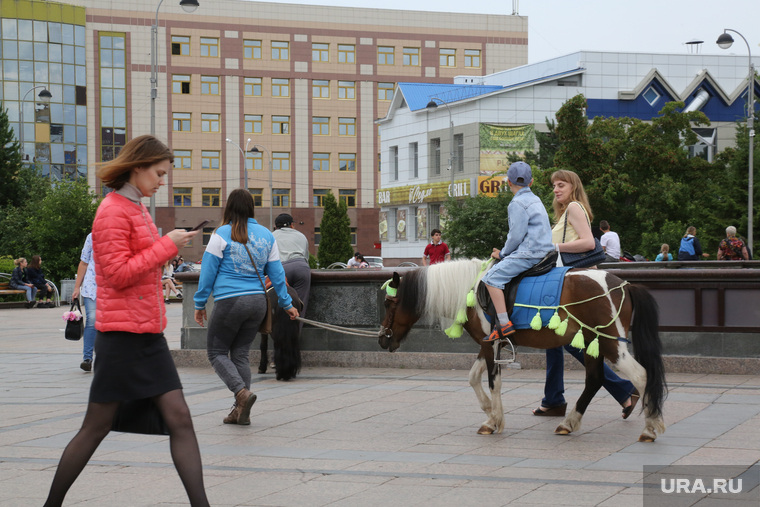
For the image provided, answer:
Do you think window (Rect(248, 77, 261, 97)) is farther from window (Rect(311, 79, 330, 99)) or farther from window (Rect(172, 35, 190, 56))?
window (Rect(172, 35, 190, 56))

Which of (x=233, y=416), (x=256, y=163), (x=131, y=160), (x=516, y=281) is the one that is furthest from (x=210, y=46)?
(x=131, y=160)

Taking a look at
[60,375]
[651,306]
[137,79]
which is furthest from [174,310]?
[137,79]

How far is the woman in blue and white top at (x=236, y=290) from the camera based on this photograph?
8422mm

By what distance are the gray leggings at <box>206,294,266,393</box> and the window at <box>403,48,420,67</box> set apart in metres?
75.1

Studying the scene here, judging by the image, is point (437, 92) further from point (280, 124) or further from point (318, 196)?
point (280, 124)

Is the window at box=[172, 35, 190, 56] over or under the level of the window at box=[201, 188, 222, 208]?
over

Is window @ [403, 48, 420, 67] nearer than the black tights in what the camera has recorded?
No

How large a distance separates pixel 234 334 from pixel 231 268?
1.85 ft

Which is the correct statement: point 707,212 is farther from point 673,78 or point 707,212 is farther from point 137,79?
point 137,79

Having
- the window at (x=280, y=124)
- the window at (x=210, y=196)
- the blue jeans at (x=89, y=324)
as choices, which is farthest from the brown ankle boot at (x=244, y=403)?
the window at (x=280, y=124)

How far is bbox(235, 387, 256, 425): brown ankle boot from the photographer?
817cm

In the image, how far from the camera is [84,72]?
2972 inches

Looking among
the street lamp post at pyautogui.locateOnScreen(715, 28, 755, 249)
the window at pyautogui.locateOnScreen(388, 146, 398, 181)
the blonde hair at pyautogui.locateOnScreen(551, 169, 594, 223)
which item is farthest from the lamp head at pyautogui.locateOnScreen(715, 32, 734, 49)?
the blonde hair at pyautogui.locateOnScreen(551, 169, 594, 223)

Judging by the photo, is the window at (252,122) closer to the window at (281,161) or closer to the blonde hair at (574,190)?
the window at (281,161)
